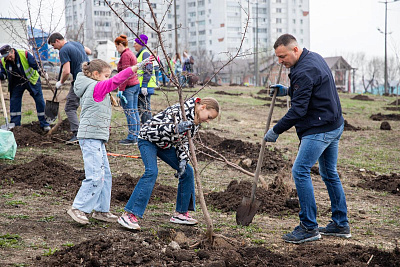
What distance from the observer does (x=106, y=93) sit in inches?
164

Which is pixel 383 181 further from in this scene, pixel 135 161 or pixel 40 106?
pixel 40 106

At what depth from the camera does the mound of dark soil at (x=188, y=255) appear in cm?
317

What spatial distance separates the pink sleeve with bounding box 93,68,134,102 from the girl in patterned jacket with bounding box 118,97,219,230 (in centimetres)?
43

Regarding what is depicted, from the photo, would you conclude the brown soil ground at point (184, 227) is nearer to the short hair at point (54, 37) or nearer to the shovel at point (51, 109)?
the shovel at point (51, 109)

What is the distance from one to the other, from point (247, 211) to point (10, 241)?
217 cm

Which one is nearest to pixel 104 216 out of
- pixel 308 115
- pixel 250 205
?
pixel 250 205

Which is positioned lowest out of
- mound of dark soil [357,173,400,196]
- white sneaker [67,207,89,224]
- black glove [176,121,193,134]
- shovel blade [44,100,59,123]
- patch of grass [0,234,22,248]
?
mound of dark soil [357,173,400,196]

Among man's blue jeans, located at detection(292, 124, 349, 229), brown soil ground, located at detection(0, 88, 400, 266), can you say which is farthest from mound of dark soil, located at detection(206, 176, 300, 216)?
man's blue jeans, located at detection(292, 124, 349, 229)

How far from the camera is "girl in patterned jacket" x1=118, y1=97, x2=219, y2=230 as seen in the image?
3.88 metres

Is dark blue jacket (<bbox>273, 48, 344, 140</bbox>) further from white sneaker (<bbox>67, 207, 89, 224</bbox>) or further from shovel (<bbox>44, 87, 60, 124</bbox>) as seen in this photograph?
shovel (<bbox>44, 87, 60, 124</bbox>)

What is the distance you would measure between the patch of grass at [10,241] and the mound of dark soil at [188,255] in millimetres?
428

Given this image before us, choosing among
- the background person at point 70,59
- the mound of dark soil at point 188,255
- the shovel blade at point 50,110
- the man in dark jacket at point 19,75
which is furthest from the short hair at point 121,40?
the mound of dark soil at point 188,255

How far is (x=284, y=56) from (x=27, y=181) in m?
3.72

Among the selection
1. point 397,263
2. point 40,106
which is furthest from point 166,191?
point 40,106
